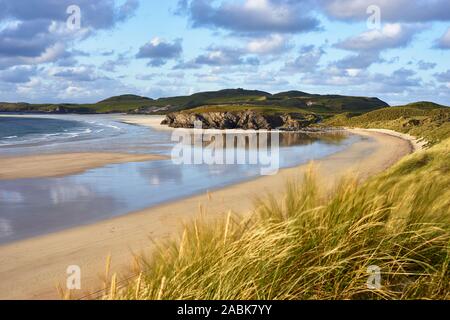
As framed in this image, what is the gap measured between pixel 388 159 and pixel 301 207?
911 inches

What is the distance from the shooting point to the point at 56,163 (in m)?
27.5

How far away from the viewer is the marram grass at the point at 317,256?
4230mm

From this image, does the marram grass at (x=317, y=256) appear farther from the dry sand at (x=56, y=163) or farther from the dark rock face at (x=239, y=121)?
the dark rock face at (x=239, y=121)

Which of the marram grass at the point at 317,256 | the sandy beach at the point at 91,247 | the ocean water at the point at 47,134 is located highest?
the marram grass at the point at 317,256

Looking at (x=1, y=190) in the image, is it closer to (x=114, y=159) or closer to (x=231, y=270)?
(x=114, y=159)

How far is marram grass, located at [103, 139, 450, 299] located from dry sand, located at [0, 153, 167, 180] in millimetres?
19394

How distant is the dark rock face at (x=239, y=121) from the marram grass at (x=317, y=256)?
72999 millimetres

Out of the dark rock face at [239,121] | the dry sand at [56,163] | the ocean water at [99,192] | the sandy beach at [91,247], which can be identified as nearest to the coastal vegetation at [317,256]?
the sandy beach at [91,247]

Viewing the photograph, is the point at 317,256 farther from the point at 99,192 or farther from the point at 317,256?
the point at 99,192

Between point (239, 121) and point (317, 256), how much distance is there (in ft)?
255

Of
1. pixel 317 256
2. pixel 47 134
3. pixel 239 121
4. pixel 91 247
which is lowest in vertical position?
pixel 91 247

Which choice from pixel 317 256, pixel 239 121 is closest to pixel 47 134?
pixel 239 121
